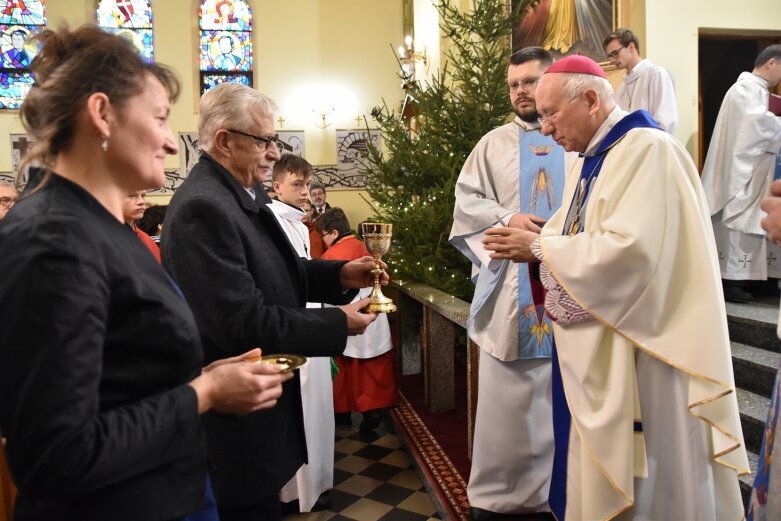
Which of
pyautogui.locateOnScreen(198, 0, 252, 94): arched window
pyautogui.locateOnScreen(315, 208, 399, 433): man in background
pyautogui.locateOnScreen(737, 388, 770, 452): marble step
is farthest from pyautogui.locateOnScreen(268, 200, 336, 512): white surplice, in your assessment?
pyautogui.locateOnScreen(198, 0, 252, 94): arched window

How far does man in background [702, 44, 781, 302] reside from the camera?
15.4 feet

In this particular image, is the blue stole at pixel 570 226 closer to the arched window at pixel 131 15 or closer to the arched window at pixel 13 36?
the arched window at pixel 131 15

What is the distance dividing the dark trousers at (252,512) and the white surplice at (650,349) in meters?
1.03

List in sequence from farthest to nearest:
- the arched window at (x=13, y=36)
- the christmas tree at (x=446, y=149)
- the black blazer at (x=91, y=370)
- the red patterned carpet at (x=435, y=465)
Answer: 1. the arched window at (x=13, y=36)
2. the christmas tree at (x=446, y=149)
3. the red patterned carpet at (x=435, y=465)
4. the black blazer at (x=91, y=370)

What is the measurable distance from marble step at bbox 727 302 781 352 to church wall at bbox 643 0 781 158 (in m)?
2.03

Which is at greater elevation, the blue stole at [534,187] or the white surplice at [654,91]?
the white surplice at [654,91]

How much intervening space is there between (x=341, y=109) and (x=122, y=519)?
12554 millimetres

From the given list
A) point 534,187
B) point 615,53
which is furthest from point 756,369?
point 615,53

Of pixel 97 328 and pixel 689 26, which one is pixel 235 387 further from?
pixel 689 26

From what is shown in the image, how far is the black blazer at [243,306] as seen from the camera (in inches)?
61.9

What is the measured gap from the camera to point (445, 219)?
5.42 meters

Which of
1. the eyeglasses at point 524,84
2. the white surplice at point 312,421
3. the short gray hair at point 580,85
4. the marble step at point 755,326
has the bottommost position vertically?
the white surplice at point 312,421

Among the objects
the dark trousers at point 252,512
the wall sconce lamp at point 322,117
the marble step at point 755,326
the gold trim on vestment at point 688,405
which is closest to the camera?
the dark trousers at point 252,512

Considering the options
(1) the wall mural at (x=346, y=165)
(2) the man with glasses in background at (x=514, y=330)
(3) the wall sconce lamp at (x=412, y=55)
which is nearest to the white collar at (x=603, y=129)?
(2) the man with glasses in background at (x=514, y=330)
